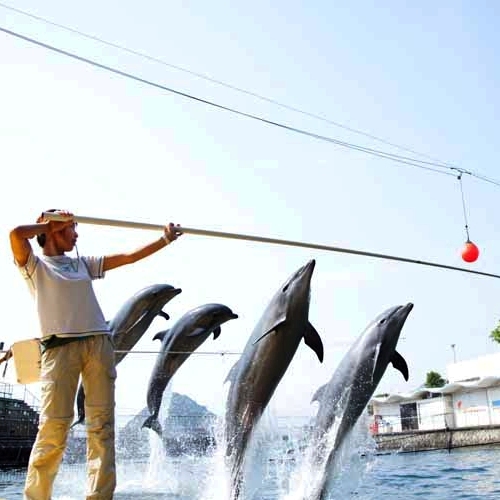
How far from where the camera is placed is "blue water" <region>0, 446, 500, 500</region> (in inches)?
336

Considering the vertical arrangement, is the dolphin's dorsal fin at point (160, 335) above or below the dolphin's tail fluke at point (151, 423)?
above

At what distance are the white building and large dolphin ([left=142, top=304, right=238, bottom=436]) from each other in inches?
1167

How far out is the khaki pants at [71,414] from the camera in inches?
157

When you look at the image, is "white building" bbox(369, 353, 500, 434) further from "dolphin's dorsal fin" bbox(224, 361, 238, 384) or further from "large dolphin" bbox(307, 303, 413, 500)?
"dolphin's dorsal fin" bbox(224, 361, 238, 384)

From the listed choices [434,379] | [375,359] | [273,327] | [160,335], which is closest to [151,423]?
[160,335]

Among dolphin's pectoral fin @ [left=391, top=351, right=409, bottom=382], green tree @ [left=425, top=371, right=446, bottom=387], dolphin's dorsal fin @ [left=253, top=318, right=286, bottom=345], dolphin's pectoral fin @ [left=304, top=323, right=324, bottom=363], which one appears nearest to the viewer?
dolphin's dorsal fin @ [left=253, top=318, right=286, bottom=345]

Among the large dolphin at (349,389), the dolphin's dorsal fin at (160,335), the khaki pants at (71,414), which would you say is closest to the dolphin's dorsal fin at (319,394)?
the large dolphin at (349,389)

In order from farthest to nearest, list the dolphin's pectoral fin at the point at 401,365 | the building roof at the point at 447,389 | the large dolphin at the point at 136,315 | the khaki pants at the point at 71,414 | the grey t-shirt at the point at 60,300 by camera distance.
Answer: the building roof at the point at 447,389, the large dolphin at the point at 136,315, the dolphin's pectoral fin at the point at 401,365, the grey t-shirt at the point at 60,300, the khaki pants at the point at 71,414

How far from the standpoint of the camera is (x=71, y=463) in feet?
38.7

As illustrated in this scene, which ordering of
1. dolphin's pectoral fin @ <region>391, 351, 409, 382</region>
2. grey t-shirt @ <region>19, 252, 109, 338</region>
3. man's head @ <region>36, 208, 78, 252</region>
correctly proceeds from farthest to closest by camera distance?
dolphin's pectoral fin @ <region>391, 351, 409, 382</region> < man's head @ <region>36, 208, 78, 252</region> < grey t-shirt @ <region>19, 252, 109, 338</region>

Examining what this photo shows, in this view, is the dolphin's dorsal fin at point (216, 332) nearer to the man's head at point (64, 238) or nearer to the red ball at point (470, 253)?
the red ball at point (470, 253)

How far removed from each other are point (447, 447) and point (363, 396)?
28706 mm

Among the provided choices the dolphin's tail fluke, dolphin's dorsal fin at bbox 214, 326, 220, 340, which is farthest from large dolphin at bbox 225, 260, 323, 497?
the dolphin's tail fluke

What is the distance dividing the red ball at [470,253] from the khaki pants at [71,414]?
21.5 feet
